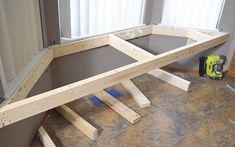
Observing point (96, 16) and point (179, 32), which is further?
point (179, 32)

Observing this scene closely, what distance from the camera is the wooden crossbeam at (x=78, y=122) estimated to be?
179 cm

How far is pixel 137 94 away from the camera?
2355 millimetres

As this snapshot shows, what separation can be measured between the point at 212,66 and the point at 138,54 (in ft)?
4.49

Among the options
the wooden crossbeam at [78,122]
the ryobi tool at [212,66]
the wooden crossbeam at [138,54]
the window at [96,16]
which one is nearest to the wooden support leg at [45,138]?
the wooden crossbeam at [78,122]

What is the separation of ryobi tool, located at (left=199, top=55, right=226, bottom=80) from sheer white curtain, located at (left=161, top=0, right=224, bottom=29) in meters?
0.40

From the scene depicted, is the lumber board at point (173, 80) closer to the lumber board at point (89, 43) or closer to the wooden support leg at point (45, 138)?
the lumber board at point (89, 43)

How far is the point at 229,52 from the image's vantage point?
283cm

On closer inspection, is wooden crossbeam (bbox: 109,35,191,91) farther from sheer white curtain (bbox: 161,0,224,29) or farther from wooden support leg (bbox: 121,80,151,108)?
sheer white curtain (bbox: 161,0,224,29)

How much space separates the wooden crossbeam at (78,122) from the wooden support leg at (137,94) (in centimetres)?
65

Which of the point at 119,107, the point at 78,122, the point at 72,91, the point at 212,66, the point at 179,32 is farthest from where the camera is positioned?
the point at 212,66

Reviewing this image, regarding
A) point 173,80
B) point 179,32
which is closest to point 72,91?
point 173,80

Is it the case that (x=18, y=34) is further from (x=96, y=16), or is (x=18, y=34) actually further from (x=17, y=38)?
(x=96, y=16)

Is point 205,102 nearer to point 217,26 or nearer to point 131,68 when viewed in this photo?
point 217,26

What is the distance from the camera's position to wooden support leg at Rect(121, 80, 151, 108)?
2.24 metres
